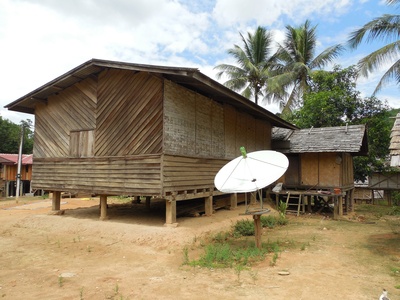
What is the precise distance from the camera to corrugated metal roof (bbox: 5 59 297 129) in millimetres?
8711

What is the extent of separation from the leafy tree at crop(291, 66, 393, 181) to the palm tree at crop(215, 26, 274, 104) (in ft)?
18.6

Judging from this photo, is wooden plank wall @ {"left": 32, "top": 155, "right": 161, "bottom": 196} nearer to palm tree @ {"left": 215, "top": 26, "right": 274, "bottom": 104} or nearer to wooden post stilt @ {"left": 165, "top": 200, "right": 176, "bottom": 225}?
wooden post stilt @ {"left": 165, "top": 200, "right": 176, "bottom": 225}

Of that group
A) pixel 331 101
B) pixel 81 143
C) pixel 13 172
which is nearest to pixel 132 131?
pixel 81 143

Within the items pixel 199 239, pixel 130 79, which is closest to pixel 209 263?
pixel 199 239

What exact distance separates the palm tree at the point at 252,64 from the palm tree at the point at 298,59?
1281 millimetres

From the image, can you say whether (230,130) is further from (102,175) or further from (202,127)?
(102,175)

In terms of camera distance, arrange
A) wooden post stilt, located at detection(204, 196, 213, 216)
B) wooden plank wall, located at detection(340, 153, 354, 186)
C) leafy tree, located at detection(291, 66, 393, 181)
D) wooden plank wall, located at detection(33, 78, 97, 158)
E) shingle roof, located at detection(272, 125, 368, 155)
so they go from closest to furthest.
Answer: wooden plank wall, located at detection(33, 78, 97, 158), wooden post stilt, located at detection(204, 196, 213, 216), shingle roof, located at detection(272, 125, 368, 155), wooden plank wall, located at detection(340, 153, 354, 186), leafy tree, located at detection(291, 66, 393, 181)

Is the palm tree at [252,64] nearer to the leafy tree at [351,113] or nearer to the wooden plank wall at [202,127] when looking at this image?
the leafy tree at [351,113]

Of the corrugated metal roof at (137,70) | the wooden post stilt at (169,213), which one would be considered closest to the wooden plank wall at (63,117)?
the corrugated metal roof at (137,70)

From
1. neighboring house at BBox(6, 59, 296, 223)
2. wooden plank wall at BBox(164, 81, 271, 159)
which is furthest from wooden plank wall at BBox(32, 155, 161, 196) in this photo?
wooden plank wall at BBox(164, 81, 271, 159)

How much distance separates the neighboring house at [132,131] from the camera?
9359 mm

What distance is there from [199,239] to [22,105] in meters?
9.93

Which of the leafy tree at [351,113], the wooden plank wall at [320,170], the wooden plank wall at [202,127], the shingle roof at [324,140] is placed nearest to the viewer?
the wooden plank wall at [202,127]

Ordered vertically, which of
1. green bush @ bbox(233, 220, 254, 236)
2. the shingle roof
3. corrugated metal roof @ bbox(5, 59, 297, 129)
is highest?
corrugated metal roof @ bbox(5, 59, 297, 129)
